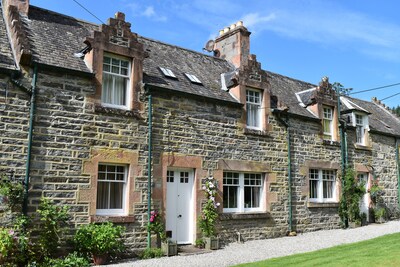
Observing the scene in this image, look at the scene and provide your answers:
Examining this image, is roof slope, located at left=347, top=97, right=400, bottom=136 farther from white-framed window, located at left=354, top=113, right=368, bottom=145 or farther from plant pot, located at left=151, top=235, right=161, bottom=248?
plant pot, located at left=151, top=235, right=161, bottom=248

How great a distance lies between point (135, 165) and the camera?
38.9 ft

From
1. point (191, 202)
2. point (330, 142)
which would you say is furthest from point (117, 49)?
point (330, 142)

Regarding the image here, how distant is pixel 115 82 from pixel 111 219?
3.90m

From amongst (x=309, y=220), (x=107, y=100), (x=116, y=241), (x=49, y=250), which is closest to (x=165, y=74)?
(x=107, y=100)

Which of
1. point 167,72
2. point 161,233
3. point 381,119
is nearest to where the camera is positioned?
point 161,233

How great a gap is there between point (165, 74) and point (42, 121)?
461 centimetres

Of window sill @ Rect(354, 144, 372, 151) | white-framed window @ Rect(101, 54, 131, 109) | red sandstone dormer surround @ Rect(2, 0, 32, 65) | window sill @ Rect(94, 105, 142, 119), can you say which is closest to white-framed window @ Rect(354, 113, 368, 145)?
window sill @ Rect(354, 144, 372, 151)

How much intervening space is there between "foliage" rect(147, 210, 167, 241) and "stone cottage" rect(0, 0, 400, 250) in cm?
25

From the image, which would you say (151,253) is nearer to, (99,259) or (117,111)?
(99,259)

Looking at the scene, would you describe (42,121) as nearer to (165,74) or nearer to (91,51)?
(91,51)

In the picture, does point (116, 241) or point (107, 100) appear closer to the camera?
point (116, 241)

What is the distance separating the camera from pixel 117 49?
39.3ft

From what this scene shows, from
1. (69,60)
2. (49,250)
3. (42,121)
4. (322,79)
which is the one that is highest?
(322,79)

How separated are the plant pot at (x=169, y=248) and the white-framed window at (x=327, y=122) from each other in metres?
9.13
